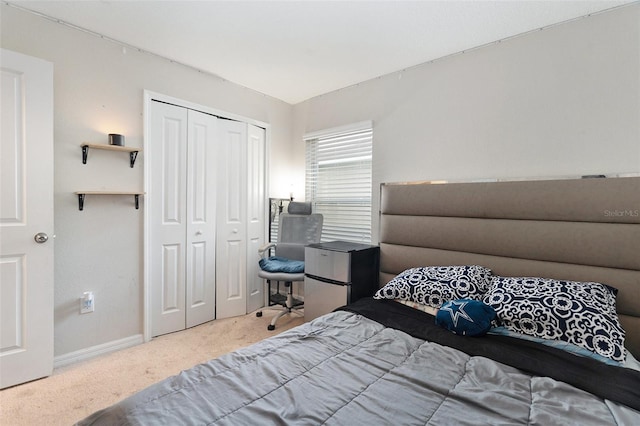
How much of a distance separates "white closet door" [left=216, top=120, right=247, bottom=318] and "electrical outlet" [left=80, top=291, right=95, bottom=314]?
Result: 112cm

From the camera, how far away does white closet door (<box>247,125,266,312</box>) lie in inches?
141

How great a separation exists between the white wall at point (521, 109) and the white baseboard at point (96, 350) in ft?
7.95

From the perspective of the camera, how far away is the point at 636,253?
1.79 metres

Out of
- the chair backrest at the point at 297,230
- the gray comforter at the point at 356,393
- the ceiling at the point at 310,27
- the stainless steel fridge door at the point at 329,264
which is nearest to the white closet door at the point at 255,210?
the chair backrest at the point at 297,230

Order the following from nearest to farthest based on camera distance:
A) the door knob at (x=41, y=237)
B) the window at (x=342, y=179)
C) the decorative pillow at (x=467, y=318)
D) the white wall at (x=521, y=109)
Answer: the decorative pillow at (x=467, y=318), the white wall at (x=521, y=109), the door knob at (x=41, y=237), the window at (x=342, y=179)

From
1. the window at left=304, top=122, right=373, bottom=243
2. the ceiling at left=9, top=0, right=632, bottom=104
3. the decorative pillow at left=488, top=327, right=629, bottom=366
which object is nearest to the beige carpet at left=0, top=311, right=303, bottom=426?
the window at left=304, top=122, right=373, bottom=243

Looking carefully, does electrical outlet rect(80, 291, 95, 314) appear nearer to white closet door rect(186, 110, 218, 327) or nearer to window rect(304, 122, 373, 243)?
white closet door rect(186, 110, 218, 327)

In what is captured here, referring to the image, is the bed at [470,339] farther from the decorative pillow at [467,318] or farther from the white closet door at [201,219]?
the white closet door at [201,219]

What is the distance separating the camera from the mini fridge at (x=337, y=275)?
2602 mm

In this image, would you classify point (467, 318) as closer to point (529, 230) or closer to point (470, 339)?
point (470, 339)

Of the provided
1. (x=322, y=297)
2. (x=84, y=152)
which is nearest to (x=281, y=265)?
(x=322, y=297)

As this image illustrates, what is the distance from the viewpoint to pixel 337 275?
2648 mm

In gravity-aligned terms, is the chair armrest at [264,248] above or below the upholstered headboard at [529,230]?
below

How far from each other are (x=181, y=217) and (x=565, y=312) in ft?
9.82
